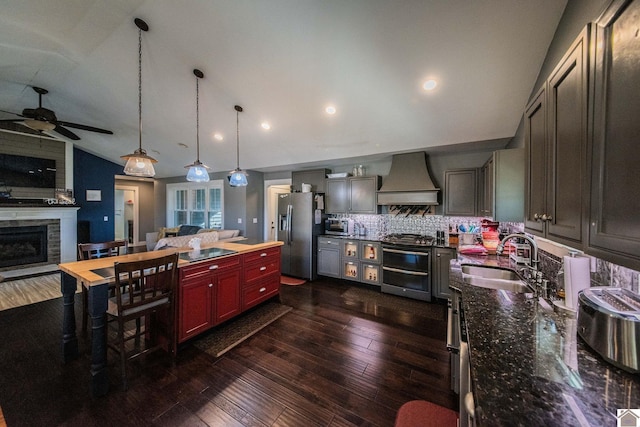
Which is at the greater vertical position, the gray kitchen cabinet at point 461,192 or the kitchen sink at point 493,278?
the gray kitchen cabinet at point 461,192

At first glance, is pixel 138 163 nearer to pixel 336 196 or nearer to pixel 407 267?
pixel 336 196

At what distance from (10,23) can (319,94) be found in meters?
3.21

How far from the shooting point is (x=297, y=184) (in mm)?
5320

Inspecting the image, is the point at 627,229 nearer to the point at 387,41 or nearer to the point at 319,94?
the point at 387,41

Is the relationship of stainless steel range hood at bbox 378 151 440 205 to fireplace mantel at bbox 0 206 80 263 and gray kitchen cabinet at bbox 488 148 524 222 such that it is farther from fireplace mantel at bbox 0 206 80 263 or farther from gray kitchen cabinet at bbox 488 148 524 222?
fireplace mantel at bbox 0 206 80 263

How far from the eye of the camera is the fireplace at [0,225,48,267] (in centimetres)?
464

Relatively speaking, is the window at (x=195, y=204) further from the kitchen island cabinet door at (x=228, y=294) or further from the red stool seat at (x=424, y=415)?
the red stool seat at (x=424, y=415)

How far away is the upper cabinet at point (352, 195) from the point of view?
4.37 metres

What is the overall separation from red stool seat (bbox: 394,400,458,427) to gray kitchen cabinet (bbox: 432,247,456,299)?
2.13m

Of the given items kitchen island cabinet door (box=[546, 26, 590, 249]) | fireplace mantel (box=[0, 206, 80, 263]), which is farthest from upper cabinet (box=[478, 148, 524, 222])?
fireplace mantel (box=[0, 206, 80, 263])

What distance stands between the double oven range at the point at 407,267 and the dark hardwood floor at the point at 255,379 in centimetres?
74

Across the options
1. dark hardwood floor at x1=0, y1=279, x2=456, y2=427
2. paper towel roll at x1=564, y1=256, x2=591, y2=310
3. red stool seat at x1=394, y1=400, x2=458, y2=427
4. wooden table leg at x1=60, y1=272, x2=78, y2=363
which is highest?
paper towel roll at x1=564, y1=256, x2=591, y2=310

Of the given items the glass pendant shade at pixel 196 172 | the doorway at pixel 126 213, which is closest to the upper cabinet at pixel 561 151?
the glass pendant shade at pixel 196 172

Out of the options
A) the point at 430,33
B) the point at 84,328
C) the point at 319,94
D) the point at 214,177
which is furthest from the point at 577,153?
the point at 214,177
